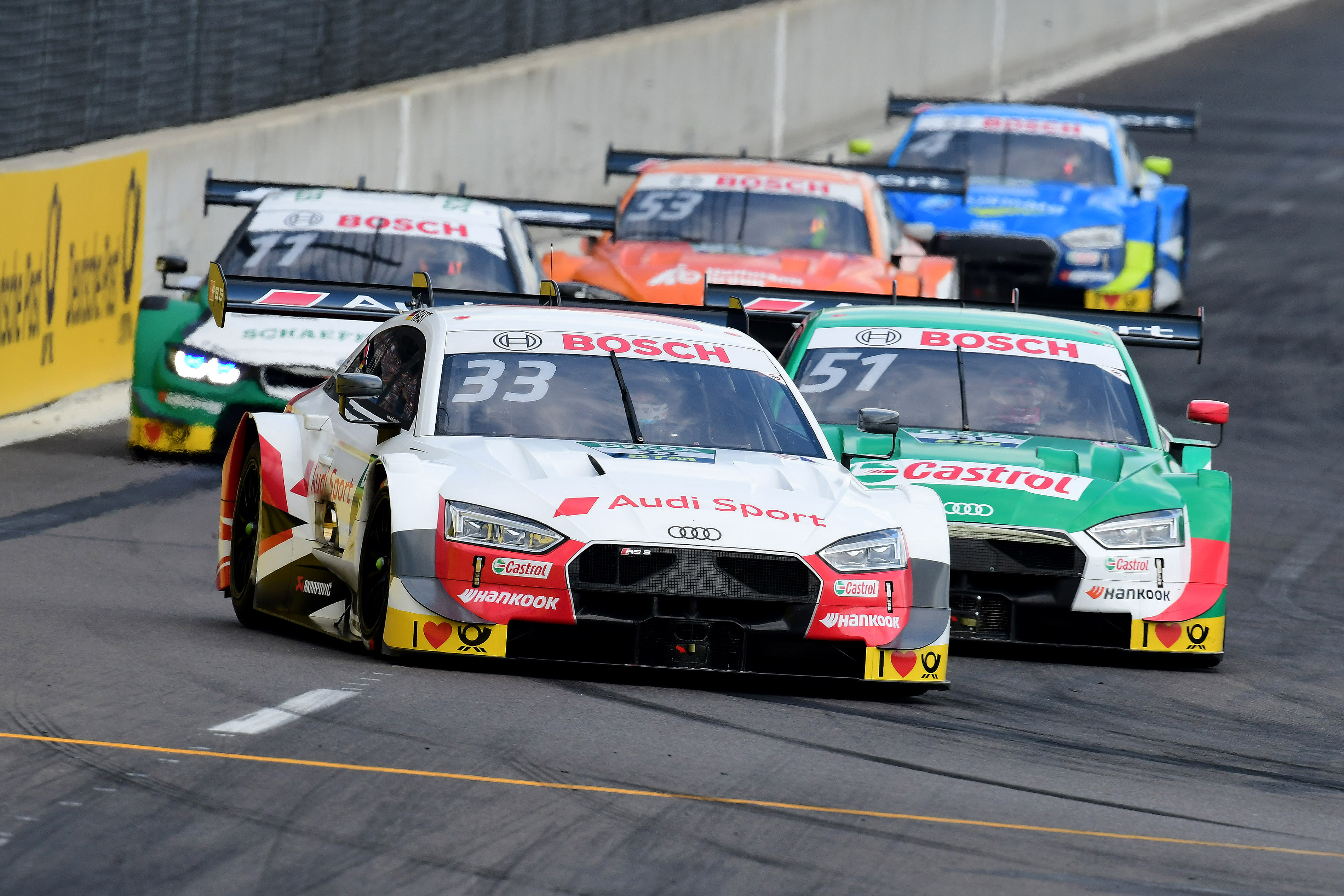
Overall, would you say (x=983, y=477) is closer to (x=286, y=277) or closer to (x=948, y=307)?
(x=948, y=307)

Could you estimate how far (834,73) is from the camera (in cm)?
3428

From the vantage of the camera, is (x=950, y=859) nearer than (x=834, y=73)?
Yes

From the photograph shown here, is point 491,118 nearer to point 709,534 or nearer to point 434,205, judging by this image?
point 434,205

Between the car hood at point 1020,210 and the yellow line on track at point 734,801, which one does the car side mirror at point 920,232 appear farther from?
the yellow line on track at point 734,801

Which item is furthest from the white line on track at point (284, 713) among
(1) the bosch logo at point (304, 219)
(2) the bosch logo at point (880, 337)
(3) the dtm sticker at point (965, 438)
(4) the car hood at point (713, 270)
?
(4) the car hood at point (713, 270)

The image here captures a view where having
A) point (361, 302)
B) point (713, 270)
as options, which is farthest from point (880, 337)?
point (713, 270)

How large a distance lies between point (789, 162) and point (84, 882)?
13.9 m

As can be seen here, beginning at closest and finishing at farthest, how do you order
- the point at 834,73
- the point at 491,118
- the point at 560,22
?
1. the point at 491,118
2. the point at 560,22
3. the point at 834,73

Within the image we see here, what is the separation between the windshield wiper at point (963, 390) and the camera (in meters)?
11.2

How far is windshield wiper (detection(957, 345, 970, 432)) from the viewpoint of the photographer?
11156mm

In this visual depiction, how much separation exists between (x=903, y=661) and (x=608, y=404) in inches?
57.2

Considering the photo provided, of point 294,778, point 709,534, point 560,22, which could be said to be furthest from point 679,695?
point 560,22

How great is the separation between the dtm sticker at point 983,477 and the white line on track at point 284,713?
9.85ft

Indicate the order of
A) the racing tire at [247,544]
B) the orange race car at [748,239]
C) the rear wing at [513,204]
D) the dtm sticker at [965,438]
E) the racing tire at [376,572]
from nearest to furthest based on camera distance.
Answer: the racing tire at [376,572]
the racing tire at [247,544]
the dtm sticker at [965,438]
the rear wing at [513,204]
the orange race car at [748,239]
